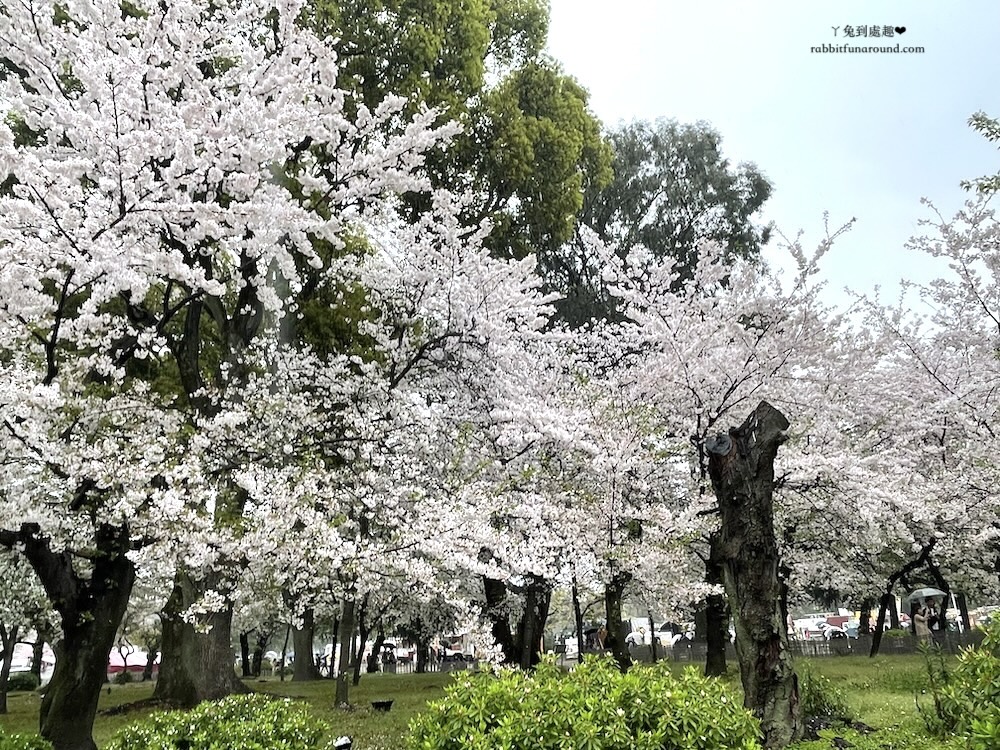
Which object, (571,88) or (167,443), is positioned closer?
(167,443)

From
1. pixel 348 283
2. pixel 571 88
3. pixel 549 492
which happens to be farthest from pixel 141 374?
pixel 571 88

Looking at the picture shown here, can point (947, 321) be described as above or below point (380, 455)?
above

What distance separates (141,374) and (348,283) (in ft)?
14.4

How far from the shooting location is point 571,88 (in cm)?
1695

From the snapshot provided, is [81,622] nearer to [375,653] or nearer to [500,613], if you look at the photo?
[500,613]

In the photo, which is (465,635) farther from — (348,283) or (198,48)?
(198,48)

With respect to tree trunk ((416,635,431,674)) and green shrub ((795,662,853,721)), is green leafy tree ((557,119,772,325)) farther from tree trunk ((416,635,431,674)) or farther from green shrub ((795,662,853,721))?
tree trunk ((416,635,431,674))

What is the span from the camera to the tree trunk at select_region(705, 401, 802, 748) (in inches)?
262

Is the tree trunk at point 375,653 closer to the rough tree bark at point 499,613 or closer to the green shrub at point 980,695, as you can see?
the rough tree bark at point 499,613

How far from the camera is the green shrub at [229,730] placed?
5180mm

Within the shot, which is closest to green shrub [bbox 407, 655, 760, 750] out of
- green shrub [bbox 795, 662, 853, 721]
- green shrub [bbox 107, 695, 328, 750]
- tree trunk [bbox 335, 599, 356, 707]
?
green shrub [bbox 107, 695, 328, 750]

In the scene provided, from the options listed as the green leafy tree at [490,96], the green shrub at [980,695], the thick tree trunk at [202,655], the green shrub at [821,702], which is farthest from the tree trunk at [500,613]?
the green shrub at [980,695]

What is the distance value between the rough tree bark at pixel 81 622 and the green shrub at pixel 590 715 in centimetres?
594

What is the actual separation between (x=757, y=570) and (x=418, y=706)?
906cm
